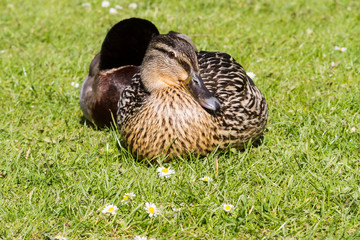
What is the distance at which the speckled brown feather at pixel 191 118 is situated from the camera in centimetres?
329

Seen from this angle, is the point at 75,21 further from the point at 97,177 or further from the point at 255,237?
the point at 255,237

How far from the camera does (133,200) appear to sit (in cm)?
303

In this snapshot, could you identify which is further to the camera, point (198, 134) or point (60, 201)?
point (198, 134)

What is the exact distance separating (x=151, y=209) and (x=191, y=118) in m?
0.74

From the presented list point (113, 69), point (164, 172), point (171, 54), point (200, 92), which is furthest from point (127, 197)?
point (113, 69)

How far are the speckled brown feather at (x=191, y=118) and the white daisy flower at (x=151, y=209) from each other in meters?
0.50

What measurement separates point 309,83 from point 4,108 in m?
3.17

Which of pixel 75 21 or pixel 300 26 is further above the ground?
pixel 300 26

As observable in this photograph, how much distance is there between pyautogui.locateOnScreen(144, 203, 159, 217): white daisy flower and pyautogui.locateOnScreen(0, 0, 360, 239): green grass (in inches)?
1.4

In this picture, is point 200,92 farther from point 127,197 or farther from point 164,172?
point 127,197

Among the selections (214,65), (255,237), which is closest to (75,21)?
(214,65)

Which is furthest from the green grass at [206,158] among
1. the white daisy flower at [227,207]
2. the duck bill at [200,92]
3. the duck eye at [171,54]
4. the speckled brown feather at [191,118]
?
the duck eye at [171,54]

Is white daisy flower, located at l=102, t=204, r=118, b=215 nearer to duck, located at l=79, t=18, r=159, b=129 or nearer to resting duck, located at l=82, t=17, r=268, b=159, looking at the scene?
resting duck, located at l=82, t=17, r=268, b=159

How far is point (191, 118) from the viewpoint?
328cm
